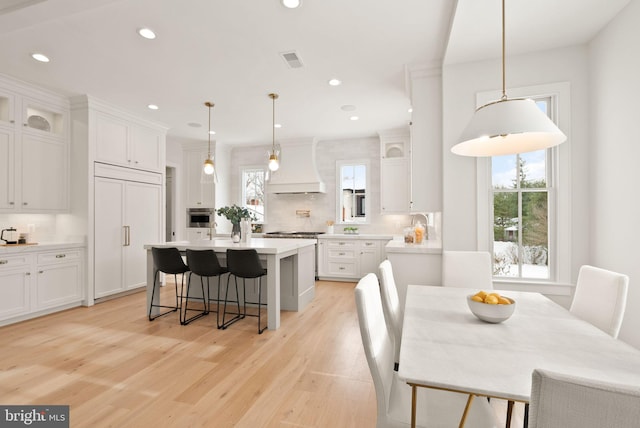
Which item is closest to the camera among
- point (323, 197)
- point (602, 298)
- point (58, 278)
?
point (602, 298)

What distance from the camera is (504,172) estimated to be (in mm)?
3021

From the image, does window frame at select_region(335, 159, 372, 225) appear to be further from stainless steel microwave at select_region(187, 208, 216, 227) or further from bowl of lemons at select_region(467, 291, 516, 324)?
bowl of lemons at select_region(467, 291, 516, 324)

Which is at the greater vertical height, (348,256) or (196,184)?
(196,184)

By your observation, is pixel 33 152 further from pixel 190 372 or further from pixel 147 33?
pixel 190 372

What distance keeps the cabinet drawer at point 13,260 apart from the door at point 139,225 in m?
1.19

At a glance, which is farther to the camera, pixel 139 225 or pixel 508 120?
pixel 139 225

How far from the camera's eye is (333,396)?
6.77 feet

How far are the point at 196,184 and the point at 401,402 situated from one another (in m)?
6.38

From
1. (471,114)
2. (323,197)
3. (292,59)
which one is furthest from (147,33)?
(323,197)

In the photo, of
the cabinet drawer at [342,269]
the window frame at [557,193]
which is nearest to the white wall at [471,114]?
the window frame at [557,193]

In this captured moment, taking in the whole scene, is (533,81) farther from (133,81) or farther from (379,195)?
(133,81)

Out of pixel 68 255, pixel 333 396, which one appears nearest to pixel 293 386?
pixel 333 396

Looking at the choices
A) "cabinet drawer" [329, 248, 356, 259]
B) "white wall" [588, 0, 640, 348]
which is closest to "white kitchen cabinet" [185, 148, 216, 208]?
"cabinet drawer" [329, 248, 356, 259]

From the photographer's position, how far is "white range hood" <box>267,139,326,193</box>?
6.24 metres
